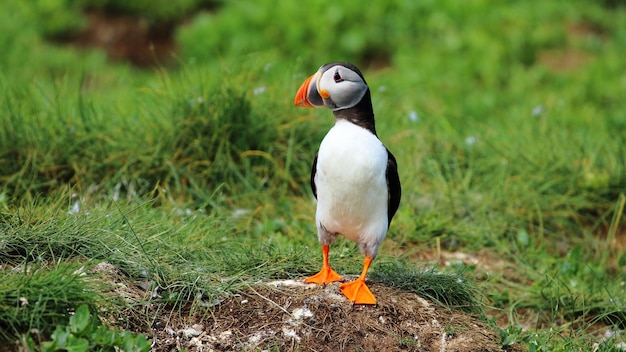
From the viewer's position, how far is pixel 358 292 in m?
3.79

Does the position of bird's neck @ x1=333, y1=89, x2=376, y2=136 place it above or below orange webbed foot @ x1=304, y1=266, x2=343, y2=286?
above

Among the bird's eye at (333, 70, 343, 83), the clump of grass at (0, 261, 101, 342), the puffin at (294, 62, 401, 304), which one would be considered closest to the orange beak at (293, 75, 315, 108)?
the puffin at (294, 62, 401, 304)

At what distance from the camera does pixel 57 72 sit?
8641 mm

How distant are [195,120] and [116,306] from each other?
2191 millimetres

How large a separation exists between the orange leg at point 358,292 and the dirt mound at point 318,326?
0.10 ft

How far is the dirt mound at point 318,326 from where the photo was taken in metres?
3.60

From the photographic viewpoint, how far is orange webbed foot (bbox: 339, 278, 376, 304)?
3.76 m

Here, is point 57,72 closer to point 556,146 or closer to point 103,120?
point 103,120

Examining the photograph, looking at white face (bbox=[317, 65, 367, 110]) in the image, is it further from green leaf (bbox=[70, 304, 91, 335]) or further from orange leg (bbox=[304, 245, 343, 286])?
green leaf (bbox=[70, 304, 91, 335])

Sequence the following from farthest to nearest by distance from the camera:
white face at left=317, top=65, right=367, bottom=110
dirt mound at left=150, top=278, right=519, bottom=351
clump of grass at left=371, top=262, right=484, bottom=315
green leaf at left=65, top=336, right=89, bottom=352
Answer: clump of grass at left=371, top=262, right=484, bottom=315 < white face at left=317, top=65, right=367, bottom=110 < dirt mound at left=150, top=278, right=519, bottom=351 < green leaf at left=65, top=336, right=89, bottom=352

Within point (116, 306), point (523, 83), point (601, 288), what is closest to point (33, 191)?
point (116, 306)

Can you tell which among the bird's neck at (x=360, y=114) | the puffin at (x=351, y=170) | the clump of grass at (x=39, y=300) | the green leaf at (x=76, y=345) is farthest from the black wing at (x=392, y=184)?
the green leaf at (x=76, y=345)

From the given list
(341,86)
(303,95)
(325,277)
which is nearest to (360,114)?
(341,86)

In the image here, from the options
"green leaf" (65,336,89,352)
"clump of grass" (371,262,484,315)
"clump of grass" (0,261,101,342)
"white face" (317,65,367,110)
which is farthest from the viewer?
"clump of grass" (371,262,484,315)
